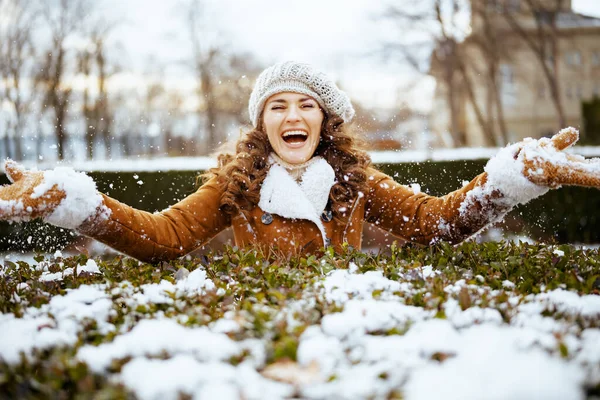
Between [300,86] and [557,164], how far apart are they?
4.51 ft

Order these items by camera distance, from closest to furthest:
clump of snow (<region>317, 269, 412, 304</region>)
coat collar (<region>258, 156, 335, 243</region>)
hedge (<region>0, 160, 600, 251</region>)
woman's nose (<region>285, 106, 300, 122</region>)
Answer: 1. clump of snow (<region>317, 269, 412, 304</region>)
2. coat collar (<region>258, 156, 335, 243</region>)
3. woman's nose (<region>285, 106, 300, 122</region>)
4. hedge (<region>0, 160, 600, 251</region>)

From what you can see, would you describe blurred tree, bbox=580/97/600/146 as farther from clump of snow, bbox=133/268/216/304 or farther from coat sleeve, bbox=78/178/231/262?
clump of snow, bbox=133/268/216/304

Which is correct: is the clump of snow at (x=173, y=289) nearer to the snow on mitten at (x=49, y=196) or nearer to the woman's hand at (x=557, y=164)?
the snow on mitten at (x=49, y=196)

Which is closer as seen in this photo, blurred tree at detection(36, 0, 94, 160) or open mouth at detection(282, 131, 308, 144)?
open mouth at detection(282, 131, 308, 144)

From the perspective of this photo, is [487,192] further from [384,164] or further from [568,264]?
[384,164]

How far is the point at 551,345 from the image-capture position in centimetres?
131

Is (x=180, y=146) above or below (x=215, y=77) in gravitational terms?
below

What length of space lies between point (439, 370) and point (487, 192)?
4.70 feet

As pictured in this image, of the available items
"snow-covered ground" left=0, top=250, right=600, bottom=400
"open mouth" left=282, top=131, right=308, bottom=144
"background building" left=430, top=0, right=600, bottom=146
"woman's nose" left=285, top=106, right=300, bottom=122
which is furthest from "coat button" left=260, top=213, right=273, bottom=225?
"background building" left=430, top=0, right=600, bottom=146

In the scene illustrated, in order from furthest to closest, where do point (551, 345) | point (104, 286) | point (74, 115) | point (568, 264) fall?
point (74, 115) → point (568, 264) → point (104, 286) → point (551, 345)

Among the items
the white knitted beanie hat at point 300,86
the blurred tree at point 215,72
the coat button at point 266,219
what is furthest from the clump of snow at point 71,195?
the blurred tree at point 215,72

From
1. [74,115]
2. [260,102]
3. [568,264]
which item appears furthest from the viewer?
[74,115]

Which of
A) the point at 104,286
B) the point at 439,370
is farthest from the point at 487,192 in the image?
the point at 104,286

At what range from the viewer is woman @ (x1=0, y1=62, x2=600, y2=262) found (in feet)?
8.10
